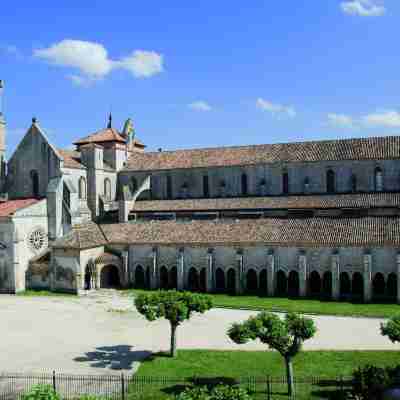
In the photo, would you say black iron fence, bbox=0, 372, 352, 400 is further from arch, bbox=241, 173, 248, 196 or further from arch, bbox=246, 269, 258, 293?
arch, bbox=241, 173, 248, 196

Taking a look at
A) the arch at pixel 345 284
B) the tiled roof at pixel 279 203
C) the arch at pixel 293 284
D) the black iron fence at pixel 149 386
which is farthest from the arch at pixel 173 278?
the black iron fence at pixel 149 386

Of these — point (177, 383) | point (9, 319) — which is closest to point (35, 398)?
point (177, 383)

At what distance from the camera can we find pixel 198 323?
36.7m

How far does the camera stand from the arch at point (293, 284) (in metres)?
44.7

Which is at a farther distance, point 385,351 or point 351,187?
point 351,187

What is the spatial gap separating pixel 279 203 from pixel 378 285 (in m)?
13.5

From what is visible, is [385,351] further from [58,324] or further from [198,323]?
[58,324]

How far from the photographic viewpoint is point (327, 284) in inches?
1730

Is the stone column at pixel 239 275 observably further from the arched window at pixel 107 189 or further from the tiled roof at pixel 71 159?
the tiled roof at pixel 71 159

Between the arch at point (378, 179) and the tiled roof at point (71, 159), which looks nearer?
the arch at point (378, 179)

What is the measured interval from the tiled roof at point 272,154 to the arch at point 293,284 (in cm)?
1421

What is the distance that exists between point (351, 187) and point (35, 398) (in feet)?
139

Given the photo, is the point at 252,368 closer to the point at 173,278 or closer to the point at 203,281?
the point at 203,281

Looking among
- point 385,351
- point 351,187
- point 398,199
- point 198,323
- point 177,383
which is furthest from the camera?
point 351,187
